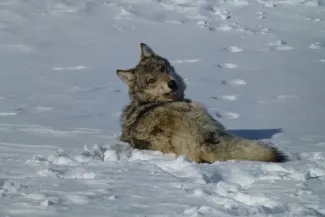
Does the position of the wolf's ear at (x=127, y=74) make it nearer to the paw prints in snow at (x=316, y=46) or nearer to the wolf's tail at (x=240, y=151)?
the wolf's tail at (x=240, y=151)

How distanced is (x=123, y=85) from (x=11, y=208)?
7.08 meters

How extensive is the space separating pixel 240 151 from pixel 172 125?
2.31ft

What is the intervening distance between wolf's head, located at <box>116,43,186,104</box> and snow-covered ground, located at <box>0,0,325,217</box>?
0.64 metres

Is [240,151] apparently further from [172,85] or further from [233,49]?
[233,49]

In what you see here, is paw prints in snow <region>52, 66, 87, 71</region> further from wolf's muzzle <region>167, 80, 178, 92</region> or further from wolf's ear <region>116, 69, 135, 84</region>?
wolf's muzzle <region>167, 80, 178, 92</region>

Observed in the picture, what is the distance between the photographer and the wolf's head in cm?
668

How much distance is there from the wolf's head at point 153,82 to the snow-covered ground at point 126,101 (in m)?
0.64

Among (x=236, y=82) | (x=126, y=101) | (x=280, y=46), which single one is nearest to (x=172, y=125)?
(x=126, y=101)

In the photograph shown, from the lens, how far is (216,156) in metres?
5.30

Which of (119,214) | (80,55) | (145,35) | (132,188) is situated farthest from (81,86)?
(119,214)

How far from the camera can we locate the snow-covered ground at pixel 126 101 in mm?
3834

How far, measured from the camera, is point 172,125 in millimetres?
5559

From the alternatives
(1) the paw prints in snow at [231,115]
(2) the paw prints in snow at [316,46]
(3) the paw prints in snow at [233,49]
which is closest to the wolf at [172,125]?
(1) the paw prints in snow at [231,115]

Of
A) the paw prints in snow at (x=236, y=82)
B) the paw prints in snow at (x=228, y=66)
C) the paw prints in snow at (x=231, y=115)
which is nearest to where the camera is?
the paw prints in snow at (x=231, y=115)
